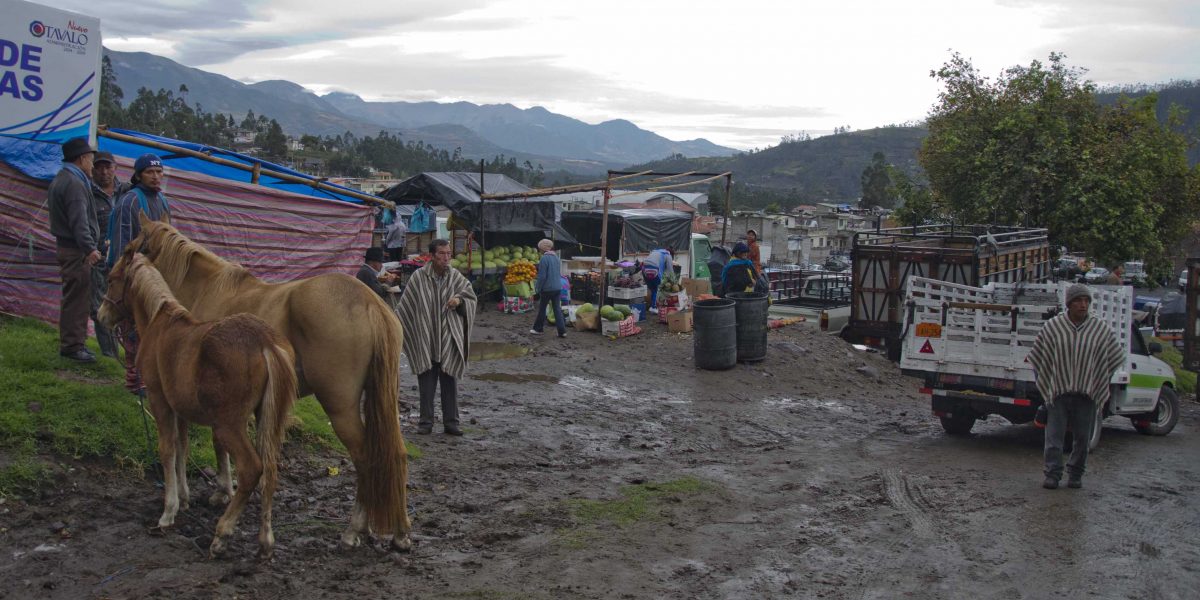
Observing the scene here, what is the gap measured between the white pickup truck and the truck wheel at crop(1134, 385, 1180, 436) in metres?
0.76

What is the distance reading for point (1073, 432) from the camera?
8.27 m

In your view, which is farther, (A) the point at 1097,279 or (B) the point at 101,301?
(A) the point at 1097,279

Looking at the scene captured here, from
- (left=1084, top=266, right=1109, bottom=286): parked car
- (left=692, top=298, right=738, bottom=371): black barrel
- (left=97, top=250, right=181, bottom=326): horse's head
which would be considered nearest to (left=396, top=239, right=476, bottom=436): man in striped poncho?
(left=97, top=250, right=181, bottom=326): horse's head

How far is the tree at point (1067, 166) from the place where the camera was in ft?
66.0

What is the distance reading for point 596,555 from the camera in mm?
5766

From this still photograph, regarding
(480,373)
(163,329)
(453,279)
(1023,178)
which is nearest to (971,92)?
(1023,178)

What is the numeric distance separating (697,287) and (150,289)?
14.4 metres

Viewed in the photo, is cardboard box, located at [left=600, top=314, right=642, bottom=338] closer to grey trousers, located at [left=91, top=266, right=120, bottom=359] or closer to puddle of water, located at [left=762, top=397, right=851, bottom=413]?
puddle of water, located at [left=762, top=397, right=851, bottom=413]

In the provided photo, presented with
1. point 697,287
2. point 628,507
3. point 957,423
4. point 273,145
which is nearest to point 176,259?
point 628,507

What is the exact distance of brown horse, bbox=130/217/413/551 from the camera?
552 centimetres

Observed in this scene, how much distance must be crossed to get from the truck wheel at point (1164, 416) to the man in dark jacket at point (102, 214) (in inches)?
481

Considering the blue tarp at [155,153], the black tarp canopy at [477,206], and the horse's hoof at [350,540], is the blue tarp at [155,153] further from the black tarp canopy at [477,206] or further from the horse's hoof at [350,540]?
the black tarp canopy at [477,206]

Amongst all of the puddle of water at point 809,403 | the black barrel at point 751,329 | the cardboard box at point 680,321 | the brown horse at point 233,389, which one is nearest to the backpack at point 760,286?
the black barrel at point 751,329

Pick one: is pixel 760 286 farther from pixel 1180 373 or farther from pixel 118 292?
pixel 118 292
